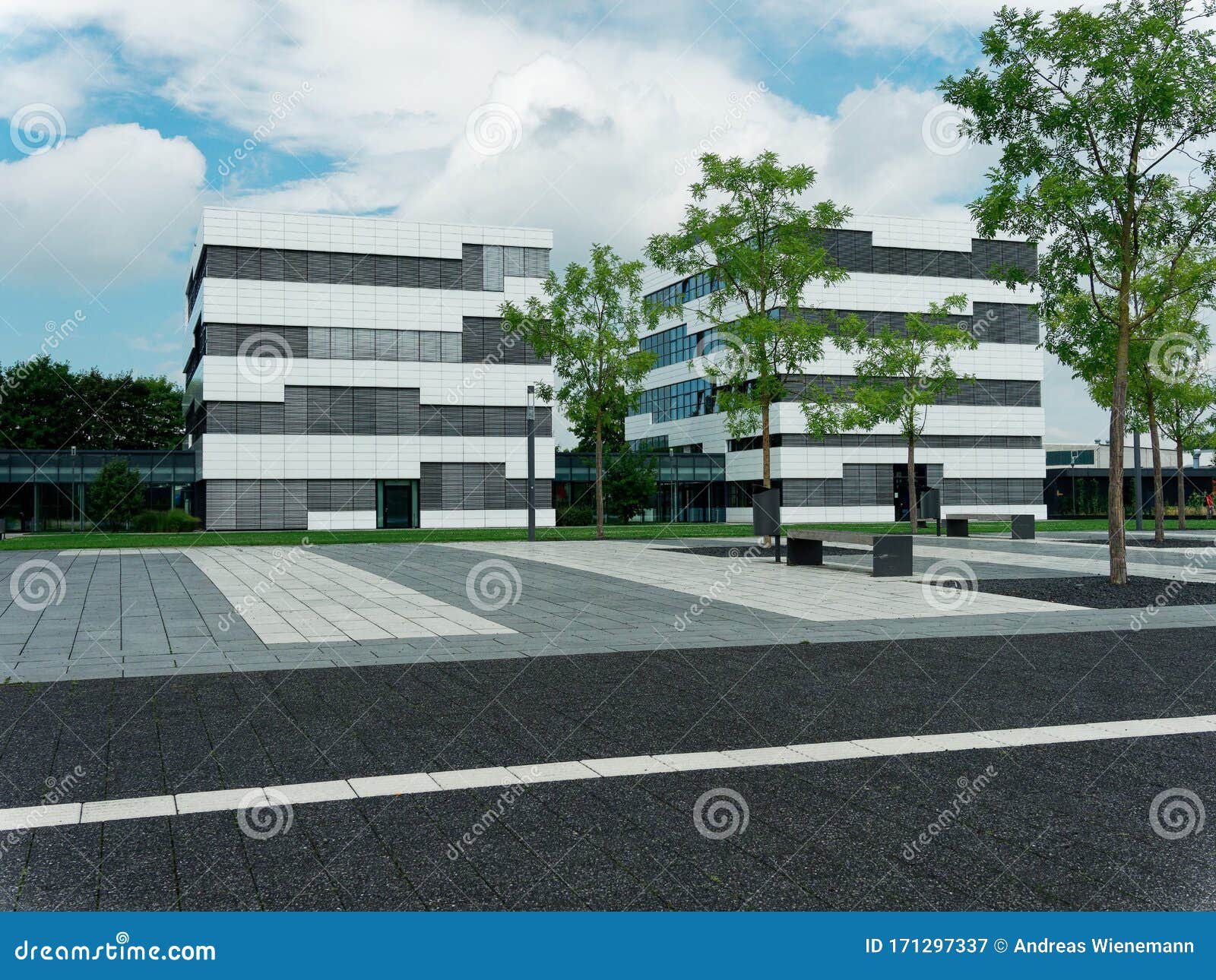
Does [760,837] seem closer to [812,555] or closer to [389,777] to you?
[389,777]

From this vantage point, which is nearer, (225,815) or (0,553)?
(225,815)

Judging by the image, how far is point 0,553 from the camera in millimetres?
25641

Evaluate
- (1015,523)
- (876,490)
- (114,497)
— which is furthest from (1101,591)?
(876,490)

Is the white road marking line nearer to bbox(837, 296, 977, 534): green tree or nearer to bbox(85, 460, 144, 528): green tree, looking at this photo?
bbox(837, 296, 977, 534): green tree

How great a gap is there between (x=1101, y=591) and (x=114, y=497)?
41431mm

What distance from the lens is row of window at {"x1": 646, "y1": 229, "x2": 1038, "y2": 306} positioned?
5450 centimetres

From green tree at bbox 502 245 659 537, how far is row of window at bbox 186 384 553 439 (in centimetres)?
2077

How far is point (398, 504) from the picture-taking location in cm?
5072

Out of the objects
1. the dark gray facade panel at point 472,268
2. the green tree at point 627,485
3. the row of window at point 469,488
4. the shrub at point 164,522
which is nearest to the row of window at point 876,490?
the green tree at point 627,485

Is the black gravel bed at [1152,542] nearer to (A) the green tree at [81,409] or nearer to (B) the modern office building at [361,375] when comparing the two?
(B) the modern office building at [361,375]

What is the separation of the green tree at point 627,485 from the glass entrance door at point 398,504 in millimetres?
9784

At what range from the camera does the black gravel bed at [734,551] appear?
896 inches
